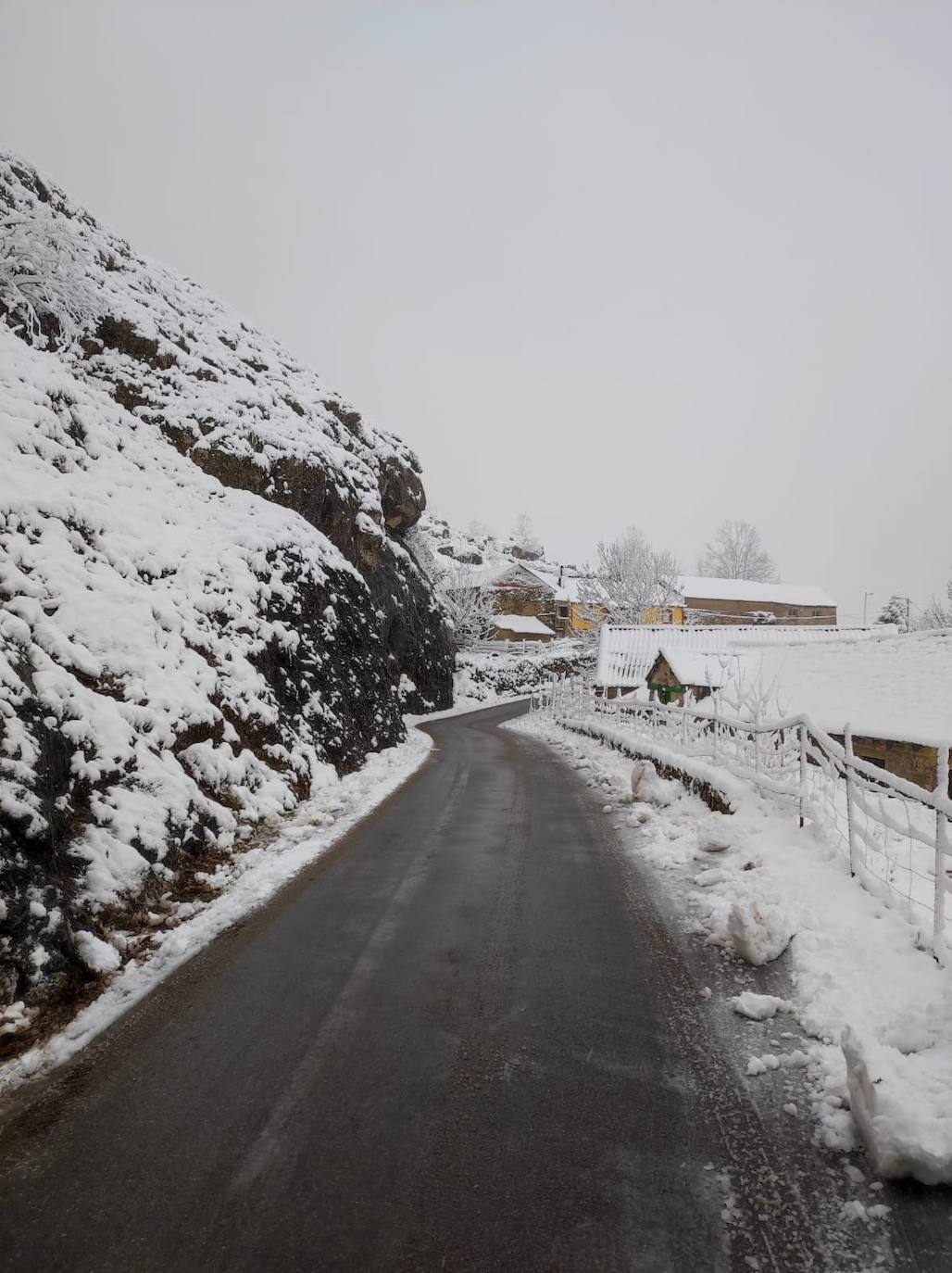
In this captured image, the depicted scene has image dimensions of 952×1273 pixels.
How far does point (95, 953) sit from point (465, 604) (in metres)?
43.6

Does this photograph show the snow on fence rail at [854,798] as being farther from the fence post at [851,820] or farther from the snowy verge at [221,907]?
the snowy verge at [221,907]

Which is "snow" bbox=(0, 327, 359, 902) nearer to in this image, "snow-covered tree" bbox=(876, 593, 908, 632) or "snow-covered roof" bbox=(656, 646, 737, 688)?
"snow-covered roof" bbox=(656, 646, 737, 688)

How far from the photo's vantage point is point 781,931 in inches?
173

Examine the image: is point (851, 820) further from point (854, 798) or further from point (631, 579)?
point (631, 579)

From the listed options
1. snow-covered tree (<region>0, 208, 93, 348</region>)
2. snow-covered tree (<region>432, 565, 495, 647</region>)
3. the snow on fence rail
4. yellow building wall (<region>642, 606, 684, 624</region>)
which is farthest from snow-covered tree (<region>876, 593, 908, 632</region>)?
snow-covered tree (<region>0, 208, 93, 348</region>)

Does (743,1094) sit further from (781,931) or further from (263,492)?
(263,492)

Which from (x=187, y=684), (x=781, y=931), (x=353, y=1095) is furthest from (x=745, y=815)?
(x=187, y=684)

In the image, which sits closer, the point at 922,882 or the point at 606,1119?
the point at 606,1119

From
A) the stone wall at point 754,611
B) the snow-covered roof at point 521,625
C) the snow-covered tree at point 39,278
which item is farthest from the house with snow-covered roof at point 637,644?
the snow-covered tree at point 39,278

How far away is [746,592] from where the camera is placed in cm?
6631

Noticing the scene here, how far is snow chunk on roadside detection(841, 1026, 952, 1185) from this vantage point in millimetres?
2424

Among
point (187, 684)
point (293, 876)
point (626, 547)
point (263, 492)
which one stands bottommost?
point (293, 876)

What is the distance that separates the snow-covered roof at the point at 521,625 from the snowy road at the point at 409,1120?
5549 cm

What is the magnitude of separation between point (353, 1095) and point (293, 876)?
3579 mm
